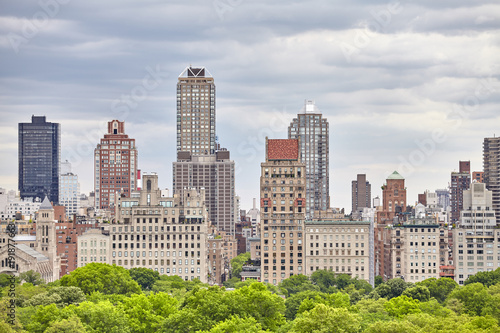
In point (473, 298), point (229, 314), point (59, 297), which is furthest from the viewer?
point (473, 298)

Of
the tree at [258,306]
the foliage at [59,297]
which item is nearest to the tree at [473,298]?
the tree at [258,306]

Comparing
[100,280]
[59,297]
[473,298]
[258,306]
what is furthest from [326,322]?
[100,280]

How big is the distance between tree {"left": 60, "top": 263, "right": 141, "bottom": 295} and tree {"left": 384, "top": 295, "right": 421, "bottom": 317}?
49563 millimetres

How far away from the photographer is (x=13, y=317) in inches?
4833

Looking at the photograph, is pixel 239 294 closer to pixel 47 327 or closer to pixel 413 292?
pixel 47 327

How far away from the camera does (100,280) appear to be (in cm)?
17612

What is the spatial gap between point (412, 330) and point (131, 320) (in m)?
38.8

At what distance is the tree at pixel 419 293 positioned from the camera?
186 meters

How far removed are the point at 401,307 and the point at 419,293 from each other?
1523 inches

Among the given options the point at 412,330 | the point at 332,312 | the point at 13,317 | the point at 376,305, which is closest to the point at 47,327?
the point at 13,317

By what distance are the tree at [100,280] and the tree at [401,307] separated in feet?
163

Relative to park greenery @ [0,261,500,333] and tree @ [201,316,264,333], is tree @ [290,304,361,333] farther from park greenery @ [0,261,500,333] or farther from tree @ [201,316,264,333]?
tree @ [201,316,264,333]

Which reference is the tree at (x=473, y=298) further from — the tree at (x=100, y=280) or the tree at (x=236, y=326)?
the tree at (x=100, y=280)

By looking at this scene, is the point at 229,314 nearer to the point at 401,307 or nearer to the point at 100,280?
the point at 401,307
